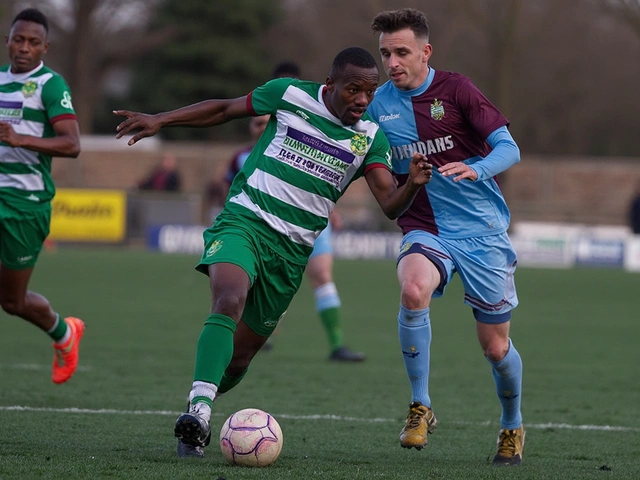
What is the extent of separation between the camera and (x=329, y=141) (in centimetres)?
593

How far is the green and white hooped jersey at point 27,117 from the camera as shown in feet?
24.6

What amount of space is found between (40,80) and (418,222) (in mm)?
2928

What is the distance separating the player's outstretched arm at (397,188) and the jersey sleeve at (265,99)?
64cm

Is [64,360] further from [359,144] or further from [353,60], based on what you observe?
[353,60]

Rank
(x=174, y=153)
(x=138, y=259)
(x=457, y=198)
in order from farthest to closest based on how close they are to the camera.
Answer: (x=174, y=153) → (x=138, y=259) → (x=457, y=198)

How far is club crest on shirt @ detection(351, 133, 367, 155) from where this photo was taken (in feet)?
19.5

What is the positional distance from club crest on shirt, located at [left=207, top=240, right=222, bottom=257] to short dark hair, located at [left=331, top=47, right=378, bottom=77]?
3.54ft

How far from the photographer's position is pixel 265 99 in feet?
19.8

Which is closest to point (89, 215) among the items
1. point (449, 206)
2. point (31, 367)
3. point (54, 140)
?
point (31, 367)

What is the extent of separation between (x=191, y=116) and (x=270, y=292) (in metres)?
1.03

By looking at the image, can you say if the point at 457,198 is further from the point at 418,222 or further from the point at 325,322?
the point at 325,322

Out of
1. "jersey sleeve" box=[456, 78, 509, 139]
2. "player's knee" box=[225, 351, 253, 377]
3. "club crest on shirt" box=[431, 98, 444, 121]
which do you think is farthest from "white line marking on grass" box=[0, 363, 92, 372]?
"jersey sleeve" box=[456, 78, 509, 139]

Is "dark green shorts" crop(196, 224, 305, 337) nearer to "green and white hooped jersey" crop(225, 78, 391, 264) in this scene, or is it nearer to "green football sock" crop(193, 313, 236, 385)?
"green and white hooped jersey" crop(225, 78, 391, 264)

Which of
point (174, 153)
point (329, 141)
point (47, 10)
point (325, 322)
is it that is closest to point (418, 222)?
point (329, 141)
